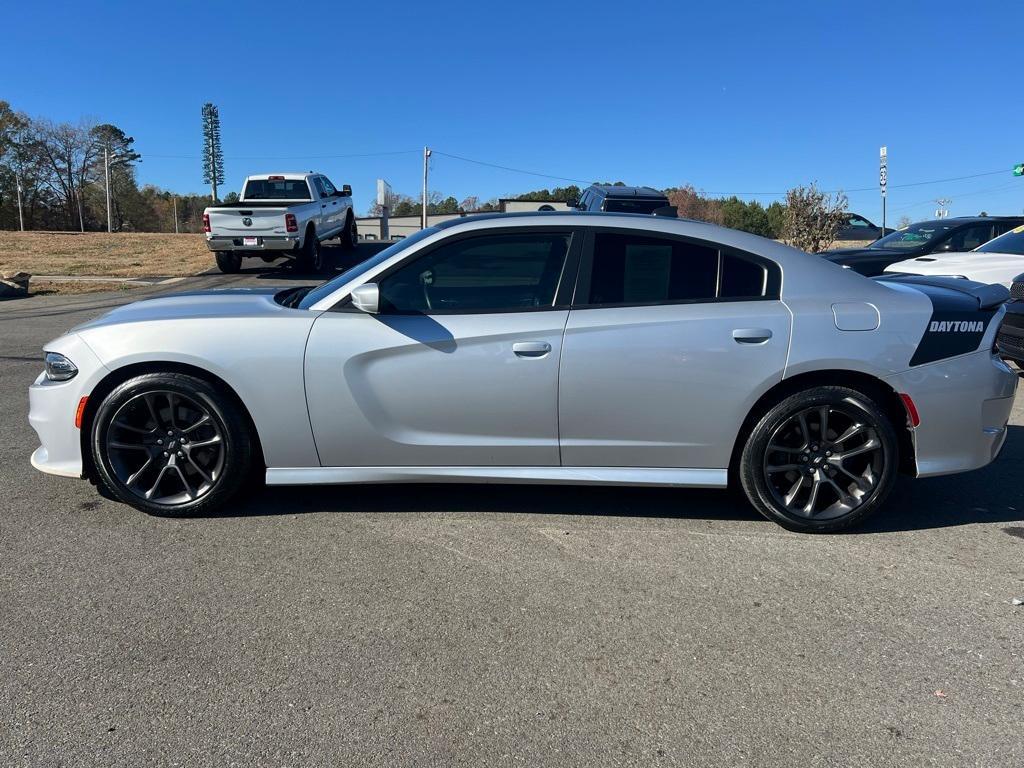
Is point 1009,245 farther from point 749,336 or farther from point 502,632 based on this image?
point 502,632

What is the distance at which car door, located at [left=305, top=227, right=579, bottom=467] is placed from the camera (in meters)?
3.77

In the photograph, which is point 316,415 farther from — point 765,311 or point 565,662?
point 765,311

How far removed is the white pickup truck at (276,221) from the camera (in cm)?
1470

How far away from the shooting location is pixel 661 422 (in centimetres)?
385

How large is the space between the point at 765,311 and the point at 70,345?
A: 3.60m

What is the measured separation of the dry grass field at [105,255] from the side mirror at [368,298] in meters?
16.0

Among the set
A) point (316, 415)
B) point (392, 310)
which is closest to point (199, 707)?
point (316, 415)

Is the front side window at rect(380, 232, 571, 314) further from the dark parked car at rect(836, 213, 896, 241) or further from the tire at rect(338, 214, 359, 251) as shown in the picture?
the dark parked car at rect(836, 213, 896, 241)

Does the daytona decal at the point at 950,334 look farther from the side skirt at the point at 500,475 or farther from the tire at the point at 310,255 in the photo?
the tire at the point at 310,255

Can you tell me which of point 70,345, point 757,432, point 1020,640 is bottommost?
point 1020,640

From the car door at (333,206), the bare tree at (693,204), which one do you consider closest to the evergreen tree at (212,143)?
the bare tree at (693,204)

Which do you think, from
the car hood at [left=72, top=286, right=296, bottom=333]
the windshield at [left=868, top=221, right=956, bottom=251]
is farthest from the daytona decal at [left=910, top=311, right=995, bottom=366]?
the windshield at [left=868, top=221, right=956, bottom=251]

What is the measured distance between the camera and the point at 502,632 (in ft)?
9.64

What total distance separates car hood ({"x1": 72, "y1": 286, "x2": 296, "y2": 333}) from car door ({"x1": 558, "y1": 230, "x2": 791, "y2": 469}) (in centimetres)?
164
